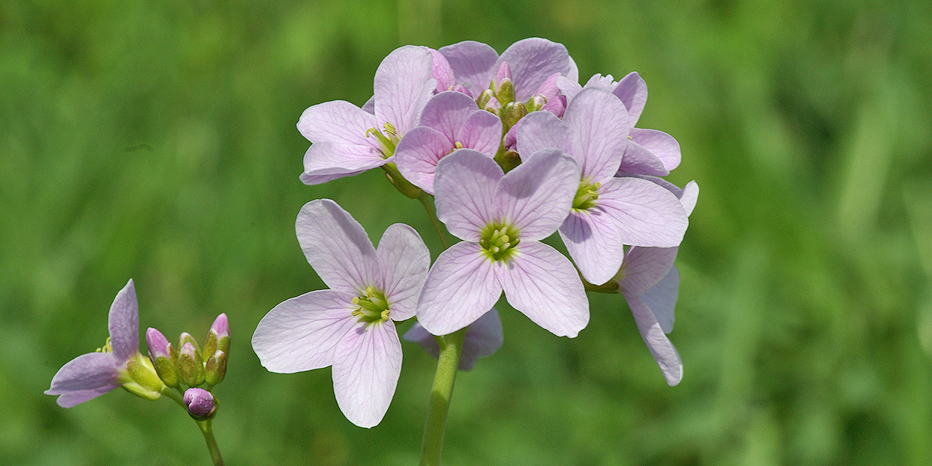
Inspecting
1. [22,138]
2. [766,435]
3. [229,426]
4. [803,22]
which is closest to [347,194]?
[229,426]

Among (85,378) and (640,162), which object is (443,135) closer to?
(640,162)

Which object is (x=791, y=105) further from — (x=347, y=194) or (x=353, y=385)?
(x=353, y=385)

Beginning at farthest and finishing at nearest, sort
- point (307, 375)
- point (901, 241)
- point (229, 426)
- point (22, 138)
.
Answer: point (22, 138), point (901, 241), point (307, 375), point (229, 426)

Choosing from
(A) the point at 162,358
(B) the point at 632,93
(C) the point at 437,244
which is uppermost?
(B) the point at 632,93

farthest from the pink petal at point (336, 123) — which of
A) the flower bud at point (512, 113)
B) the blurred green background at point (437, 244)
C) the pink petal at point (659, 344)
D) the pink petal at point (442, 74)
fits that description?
the blurred green background at point (437, 244)

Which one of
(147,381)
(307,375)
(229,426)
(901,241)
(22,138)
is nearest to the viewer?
(147,381)

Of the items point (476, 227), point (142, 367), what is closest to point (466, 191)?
point (476, 227)

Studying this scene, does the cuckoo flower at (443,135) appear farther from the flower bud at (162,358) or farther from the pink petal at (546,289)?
the flower bud at (162,358)
